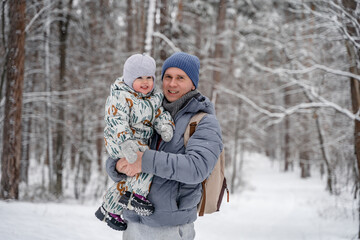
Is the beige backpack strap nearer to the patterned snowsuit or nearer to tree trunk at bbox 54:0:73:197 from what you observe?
the patterned snowsuit

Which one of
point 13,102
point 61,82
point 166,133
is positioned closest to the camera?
point 166,133

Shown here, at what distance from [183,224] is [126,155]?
607 millimetres

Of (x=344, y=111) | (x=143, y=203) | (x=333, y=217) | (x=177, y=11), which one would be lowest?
(x=333, y=217)

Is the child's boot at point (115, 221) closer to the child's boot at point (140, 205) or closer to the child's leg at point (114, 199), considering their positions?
the child's leg at point (114, 199)

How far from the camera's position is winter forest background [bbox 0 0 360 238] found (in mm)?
6516

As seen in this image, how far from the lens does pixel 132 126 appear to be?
6.43 feet

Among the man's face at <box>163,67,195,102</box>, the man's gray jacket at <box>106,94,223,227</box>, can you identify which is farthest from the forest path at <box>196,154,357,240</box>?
the man's face at <box>163,67,195,102</box>

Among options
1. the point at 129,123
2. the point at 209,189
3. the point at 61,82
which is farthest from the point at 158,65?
the point at 209,189

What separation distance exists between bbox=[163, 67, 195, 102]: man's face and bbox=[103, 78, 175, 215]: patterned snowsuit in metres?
0.09

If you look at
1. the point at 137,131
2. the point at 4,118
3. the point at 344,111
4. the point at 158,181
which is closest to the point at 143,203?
the point at 158,181

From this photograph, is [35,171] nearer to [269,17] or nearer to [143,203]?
[269,17]

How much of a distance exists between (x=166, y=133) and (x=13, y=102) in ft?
20.8

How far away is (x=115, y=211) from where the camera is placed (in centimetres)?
199

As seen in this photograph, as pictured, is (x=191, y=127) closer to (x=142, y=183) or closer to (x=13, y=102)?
(x=142, y=183)
